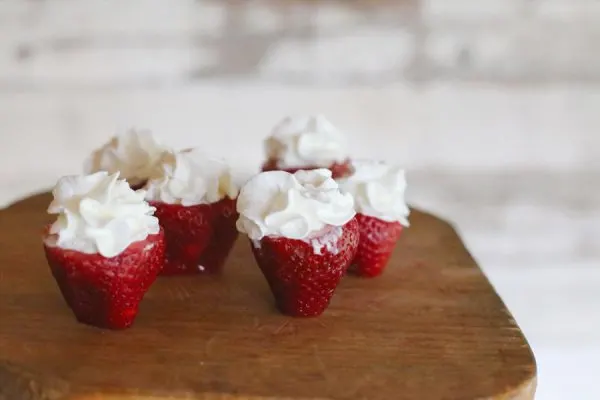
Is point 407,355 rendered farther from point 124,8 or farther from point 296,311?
point 124,8

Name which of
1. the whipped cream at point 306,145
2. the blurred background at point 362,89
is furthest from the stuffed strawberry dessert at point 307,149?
the blurred background at point 362,89

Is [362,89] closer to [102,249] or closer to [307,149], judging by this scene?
[307,149]

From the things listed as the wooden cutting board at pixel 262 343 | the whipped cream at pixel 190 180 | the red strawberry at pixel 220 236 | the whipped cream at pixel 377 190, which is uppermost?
the whipped cream at pixel 190 180

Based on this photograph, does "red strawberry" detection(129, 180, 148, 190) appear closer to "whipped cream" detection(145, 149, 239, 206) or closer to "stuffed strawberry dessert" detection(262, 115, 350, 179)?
"whipped cream" detection(145, 149, 239, 206)

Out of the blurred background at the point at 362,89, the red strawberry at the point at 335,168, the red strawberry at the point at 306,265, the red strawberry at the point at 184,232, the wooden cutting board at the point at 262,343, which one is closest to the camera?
the wooden cutting board at the point at 262,343

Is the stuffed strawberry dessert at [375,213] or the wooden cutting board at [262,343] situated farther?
the stuffed strawberry dessert at [375,213]

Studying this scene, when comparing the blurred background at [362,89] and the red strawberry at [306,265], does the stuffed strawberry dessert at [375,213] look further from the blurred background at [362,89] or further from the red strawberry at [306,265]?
the blurred background at [362,89]

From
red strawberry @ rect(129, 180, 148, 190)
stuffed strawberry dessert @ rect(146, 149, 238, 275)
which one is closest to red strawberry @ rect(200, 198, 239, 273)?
stuffed strawberry dessert @ rect(146, 149, 238, 275)
